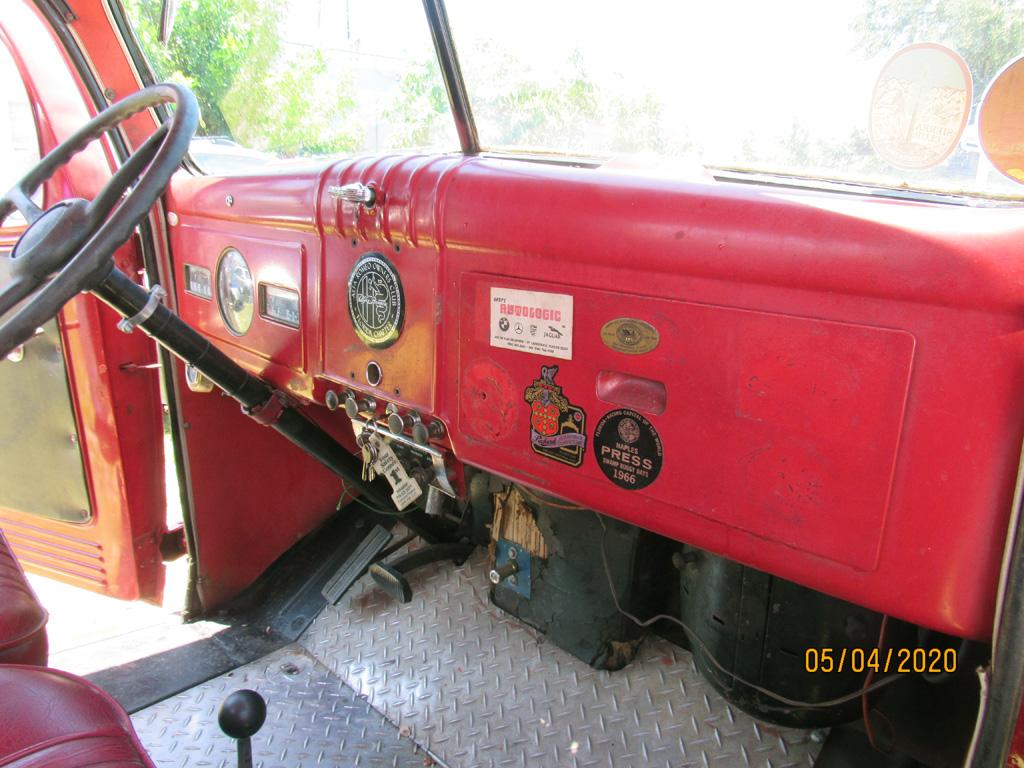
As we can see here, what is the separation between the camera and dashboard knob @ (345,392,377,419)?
59.7 inches

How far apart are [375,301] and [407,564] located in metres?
1.11

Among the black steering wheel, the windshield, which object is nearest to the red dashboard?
the windshield

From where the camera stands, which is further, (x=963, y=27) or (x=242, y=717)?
(x=242, y=717)

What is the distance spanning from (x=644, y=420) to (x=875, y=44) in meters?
0.60

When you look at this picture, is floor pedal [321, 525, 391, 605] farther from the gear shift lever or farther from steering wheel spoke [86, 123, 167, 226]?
steering wheel spoke [86, 123, 167, 226]

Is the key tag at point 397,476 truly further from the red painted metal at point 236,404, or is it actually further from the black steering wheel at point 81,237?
the black steering wheel at point 81,237

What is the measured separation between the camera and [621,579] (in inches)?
70.6

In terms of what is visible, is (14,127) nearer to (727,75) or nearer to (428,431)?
(428,431)

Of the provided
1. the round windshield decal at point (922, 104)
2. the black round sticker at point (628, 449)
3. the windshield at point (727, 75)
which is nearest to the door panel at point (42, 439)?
the windshield at point (727, 75)

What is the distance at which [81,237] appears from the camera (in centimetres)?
116

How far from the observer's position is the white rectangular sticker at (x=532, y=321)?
1.11m

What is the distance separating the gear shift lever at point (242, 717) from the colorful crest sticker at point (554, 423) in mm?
713

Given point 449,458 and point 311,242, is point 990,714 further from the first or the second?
point 311,242

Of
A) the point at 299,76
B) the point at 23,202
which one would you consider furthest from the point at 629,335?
the point at 299,76
